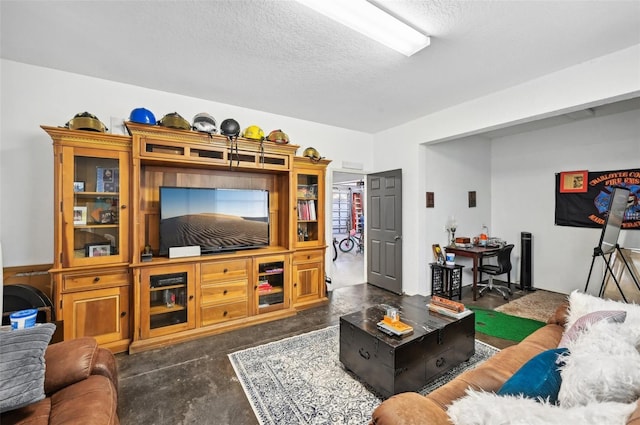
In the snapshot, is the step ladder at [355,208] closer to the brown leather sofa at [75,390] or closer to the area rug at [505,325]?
the area rug at [505,325]

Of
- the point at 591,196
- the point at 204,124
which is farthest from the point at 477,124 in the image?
the point at 204,124

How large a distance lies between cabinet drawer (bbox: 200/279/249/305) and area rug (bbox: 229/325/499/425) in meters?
0.68

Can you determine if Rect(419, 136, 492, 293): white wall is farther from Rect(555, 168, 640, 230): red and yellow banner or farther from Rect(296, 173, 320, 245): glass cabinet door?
Rect(296, 173, 320, 245): glass cabinet door

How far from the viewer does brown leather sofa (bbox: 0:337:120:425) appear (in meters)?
1.17

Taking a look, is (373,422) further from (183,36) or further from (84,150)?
(84,150)

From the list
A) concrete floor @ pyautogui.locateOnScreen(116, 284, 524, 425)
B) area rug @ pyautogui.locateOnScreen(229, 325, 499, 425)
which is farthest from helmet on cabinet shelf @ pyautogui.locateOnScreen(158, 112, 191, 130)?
area rug @ pyautogui.locateOnScreen(229, 325, 499, 425)

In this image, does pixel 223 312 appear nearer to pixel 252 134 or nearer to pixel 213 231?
pixel 213 231

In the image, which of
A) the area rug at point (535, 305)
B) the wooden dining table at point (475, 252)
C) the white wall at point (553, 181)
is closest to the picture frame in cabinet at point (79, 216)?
the wooden dining table at point (475, 252)

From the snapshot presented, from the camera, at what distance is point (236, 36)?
2164 millimetres

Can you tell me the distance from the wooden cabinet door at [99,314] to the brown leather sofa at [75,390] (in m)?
1.10

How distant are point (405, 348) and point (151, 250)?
2.77 meters

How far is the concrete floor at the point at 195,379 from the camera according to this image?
181 centimetres

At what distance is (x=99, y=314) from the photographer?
2533mm

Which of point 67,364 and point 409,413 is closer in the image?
point 409,413
